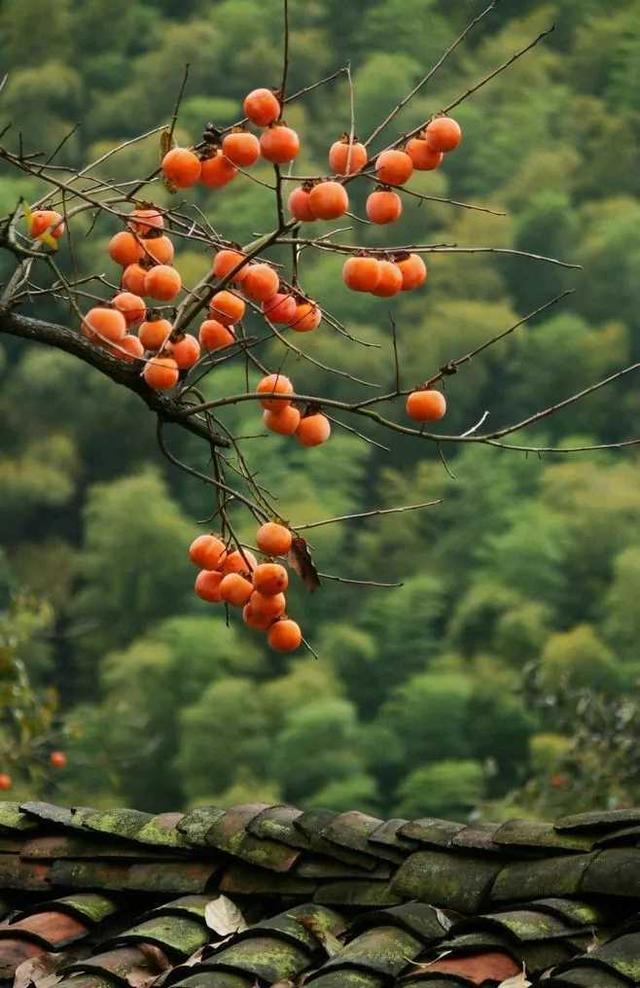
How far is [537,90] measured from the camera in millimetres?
47312

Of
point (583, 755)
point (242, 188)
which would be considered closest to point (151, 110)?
point (242, 188)

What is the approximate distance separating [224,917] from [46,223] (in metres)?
0.87

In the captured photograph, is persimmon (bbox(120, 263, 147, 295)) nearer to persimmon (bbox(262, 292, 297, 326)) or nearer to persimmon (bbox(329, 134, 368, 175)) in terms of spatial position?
persimmon (bbox(262, 292, 297, 326))

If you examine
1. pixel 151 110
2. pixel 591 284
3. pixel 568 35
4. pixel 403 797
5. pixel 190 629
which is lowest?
pixel 403 797

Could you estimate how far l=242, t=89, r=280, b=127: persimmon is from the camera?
194 centimetres

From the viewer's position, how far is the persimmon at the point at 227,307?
210 cm

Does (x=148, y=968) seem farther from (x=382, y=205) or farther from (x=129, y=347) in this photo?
(x=382, y=205)

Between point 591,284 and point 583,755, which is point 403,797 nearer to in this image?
point 591,284

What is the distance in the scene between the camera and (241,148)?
6.68 ft

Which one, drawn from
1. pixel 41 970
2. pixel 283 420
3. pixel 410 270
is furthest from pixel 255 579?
pixel 41 970

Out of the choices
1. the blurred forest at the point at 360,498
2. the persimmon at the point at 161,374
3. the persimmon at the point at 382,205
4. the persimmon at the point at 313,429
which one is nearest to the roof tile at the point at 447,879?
the persimmon at the point at 313,429

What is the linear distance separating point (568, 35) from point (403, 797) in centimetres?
2611

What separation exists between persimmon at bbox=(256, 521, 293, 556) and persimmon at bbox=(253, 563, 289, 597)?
0.06 ft

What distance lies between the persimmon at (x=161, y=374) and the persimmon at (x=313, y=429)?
183 millimetres
